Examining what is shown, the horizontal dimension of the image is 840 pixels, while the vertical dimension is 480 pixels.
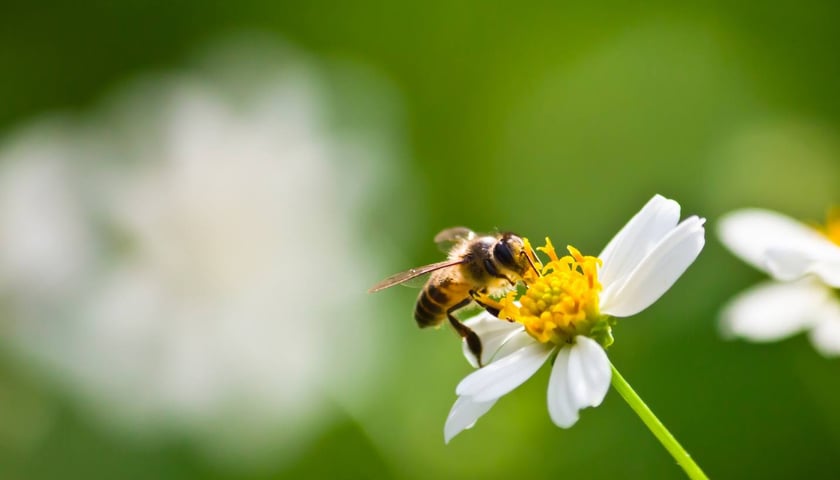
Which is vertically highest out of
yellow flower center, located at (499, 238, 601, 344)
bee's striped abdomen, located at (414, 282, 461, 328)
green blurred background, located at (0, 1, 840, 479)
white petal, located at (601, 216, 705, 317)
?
white petal, located at (601, 216, 705, 317)

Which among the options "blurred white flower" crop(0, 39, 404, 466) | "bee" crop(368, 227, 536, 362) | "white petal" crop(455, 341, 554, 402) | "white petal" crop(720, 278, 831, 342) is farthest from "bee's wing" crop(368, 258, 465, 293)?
"blurred white flower" crop(0, 39, 404, 466)

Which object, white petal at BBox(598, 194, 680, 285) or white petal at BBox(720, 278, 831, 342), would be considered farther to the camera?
white petal at BBox(720, 278, 831, 342)

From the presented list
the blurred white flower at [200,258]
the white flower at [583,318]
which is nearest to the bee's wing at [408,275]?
the white flower at [583,318]

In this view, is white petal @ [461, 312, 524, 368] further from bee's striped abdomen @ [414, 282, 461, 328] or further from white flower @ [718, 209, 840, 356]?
white flower @ [718, 209, 840, 356]

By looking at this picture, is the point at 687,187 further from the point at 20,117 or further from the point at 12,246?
the point at 20,117

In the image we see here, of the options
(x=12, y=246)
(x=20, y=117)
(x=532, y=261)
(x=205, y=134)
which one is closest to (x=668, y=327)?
(x=532, y=261)

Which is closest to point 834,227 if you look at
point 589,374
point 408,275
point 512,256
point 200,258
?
point 512,256

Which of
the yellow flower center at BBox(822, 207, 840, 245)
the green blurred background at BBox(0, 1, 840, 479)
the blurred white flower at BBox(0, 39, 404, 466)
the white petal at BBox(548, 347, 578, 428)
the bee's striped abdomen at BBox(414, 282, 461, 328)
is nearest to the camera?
the white petal at BBox(548, 347, 578, 428)

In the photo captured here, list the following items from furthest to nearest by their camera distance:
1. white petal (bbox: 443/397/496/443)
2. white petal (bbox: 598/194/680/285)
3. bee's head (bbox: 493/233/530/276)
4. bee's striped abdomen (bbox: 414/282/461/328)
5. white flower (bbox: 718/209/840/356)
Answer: bee's striped abdomen (bbox: 414/282/461/328) → bee's head (bbox: 493/233/530/276) → white flower (bbox: 718/209/840/356) → white petal (bbox: 598/194/680/285) → white petal (bbox: 443/397/496/443)
